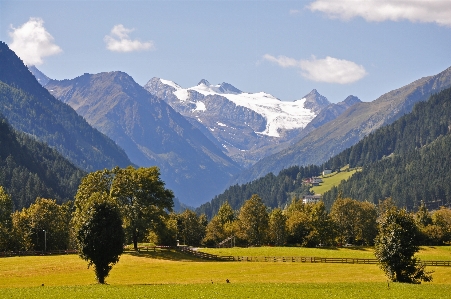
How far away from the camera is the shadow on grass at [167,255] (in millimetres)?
121875

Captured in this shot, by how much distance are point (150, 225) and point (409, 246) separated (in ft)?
197

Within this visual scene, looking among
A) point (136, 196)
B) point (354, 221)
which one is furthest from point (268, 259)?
point (354, 221)

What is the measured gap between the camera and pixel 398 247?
8244cm

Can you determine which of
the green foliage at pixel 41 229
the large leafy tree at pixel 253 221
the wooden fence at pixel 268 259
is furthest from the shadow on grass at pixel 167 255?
the large leafy tree at pixel 253 221

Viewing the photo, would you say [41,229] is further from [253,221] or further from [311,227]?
[311,227]

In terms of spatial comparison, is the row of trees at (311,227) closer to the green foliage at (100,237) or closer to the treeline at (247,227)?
the treeline at (247,227)

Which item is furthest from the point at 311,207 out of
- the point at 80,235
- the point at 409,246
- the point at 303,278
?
the point at 80,235

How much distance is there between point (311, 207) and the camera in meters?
182

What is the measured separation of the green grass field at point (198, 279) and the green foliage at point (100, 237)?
380 centimetres

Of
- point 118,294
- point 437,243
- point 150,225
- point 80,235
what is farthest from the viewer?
point 437,243

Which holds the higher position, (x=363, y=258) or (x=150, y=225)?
(x=150, y=225)

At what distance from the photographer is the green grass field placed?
70562mm

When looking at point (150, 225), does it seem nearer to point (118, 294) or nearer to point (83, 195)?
point (83, 195)

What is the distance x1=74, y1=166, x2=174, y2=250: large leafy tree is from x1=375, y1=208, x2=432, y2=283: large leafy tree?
55.9 m
